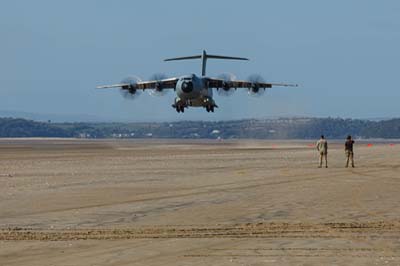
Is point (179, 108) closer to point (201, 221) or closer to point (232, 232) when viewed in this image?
point (201, 221)

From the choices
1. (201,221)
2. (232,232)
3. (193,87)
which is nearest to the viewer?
(232,232)

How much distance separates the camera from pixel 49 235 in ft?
53.1

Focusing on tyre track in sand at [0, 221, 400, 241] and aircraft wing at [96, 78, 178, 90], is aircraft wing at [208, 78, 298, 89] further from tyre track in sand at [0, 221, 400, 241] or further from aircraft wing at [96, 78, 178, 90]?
tyre track in sand at [0, 221, 400, 241]

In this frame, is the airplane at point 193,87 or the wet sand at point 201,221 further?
the airplane at point 193,87

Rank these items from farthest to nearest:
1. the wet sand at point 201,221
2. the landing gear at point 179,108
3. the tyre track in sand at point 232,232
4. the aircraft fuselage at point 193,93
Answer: the landing gear at point 179,108
the aircraft fuselage at point 193,93
the tyre track in sand at point 232,232
the wet sand at point 201,221

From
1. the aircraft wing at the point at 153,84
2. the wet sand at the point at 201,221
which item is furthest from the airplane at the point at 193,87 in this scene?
the wet sand at the point at 201,221

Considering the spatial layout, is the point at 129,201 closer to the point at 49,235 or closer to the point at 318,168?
the point at 49,235

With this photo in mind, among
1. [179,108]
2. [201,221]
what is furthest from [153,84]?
[201,221]

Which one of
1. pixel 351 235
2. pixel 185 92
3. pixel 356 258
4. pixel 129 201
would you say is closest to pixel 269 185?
pixel 129 201

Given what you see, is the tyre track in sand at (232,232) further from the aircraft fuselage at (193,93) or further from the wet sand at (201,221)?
the aircraft fuselage at (193,93)

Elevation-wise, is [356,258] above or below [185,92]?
below

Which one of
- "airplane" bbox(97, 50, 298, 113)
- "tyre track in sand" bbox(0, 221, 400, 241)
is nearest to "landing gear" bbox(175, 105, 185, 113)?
"airplane" bbox(97, 50, 298, 113)

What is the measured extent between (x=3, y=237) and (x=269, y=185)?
1553cm

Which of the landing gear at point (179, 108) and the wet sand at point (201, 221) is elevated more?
the landing gear at point (179, 108)
